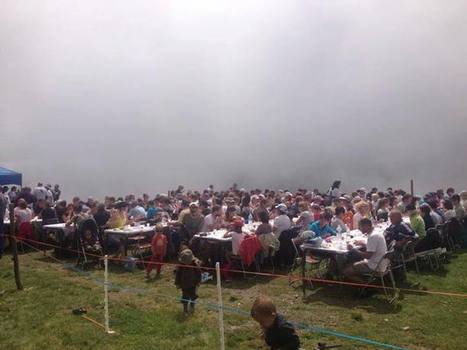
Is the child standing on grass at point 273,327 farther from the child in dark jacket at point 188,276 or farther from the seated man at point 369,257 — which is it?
the seated man at point 369,257

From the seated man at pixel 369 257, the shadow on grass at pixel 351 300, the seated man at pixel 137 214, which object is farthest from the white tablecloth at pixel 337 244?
the seated man at pixel 137 214

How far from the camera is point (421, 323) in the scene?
6.51 metres

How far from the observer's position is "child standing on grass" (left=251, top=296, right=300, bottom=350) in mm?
3645

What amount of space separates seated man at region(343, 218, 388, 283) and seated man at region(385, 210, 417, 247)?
3.09 ft

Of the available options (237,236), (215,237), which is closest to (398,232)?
(237,236)

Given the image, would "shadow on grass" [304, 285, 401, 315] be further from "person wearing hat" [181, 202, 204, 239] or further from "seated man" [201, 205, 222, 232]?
"person wearing hat" [181, 202, 204, 239]

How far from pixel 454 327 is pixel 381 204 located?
7.67 m

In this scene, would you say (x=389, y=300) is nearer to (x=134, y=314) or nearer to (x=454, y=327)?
(x=454, y=327)

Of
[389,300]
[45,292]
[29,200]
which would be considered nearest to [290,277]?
[389,300]

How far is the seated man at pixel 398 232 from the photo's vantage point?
8617 mm

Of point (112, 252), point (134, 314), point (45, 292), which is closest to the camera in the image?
point (134, 314)

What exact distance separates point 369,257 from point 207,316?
304cm

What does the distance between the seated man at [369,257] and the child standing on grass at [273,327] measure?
4.45 m

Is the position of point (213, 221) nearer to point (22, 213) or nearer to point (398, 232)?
point (398, 232)
